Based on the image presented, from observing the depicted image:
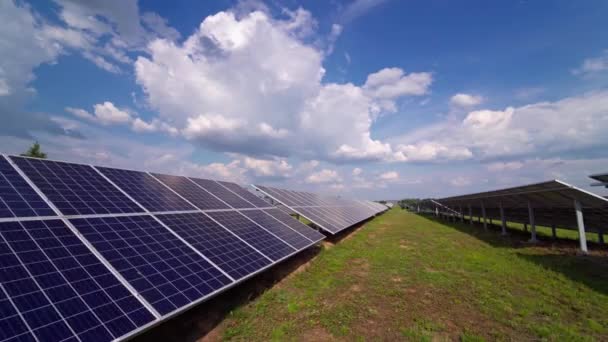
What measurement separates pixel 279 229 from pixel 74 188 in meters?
7.91

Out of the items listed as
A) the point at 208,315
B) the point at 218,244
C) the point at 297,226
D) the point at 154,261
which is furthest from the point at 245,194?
the point at 154,261

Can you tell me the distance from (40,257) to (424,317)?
8.90m

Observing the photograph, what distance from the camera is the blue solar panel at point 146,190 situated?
31.1ft

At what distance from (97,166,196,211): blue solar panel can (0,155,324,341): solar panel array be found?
5 cm

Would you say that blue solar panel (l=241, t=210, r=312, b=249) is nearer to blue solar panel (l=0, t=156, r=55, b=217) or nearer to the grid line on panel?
blue solar panel (l=0, t=156, r=55, b=217)

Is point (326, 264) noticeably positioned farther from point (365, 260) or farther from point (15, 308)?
point (15, 308)

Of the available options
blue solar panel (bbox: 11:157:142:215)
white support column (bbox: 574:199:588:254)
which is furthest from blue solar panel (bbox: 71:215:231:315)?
white support column (bbox: 574:199:588:254)

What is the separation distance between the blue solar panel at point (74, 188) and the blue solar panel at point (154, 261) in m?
0.61

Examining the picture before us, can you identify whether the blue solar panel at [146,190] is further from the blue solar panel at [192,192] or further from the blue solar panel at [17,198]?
the blue solar panel at [17,198]

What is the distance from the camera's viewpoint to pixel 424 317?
737 centimetres

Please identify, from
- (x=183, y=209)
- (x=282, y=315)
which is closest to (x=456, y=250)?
(x=282, y=315)

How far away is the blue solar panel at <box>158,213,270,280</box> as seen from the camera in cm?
764

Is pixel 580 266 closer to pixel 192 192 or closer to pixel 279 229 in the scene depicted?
pixel 279 229

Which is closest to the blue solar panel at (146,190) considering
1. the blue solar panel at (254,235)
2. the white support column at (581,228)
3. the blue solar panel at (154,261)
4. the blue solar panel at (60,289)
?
the blue solar panel at (254,235)
